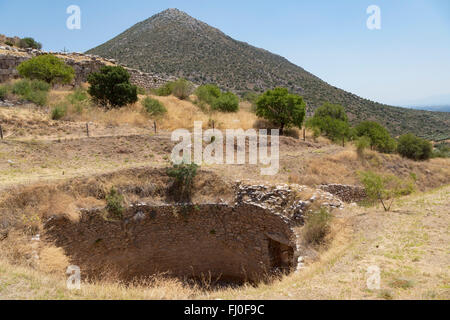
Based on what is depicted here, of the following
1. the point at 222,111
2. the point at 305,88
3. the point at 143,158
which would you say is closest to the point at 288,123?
the point at 222,111

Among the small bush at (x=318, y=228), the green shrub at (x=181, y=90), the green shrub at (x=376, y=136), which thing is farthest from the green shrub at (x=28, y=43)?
the small bush at (x=318, y=228)

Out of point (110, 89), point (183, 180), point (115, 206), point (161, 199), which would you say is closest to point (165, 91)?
point (110, 89)

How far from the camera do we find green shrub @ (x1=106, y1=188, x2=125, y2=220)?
981 centimetres

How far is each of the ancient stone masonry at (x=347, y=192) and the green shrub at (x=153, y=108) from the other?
976 cm

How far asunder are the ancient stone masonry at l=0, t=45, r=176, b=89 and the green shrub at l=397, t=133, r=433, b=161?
19.7m

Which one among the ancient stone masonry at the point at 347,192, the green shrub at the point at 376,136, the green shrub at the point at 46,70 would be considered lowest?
the ancient stone masonry at the point at 347,192

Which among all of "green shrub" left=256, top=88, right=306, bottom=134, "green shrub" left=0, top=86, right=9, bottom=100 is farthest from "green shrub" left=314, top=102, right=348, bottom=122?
"green shrub" left=0, top=86, right=9, bottom=100

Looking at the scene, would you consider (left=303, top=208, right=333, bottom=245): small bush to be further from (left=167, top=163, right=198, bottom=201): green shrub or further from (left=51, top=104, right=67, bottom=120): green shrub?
(left=51, top=104, right=67, bottom=120): green shrub

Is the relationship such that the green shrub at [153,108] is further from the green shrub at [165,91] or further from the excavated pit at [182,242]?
the excavated pit at [182,242]

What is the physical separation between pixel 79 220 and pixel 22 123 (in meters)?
6.82

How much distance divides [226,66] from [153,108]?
27.6 m

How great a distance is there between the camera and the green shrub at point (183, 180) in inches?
430

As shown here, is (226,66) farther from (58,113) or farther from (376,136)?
(58,113)

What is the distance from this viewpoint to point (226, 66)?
42531mm
